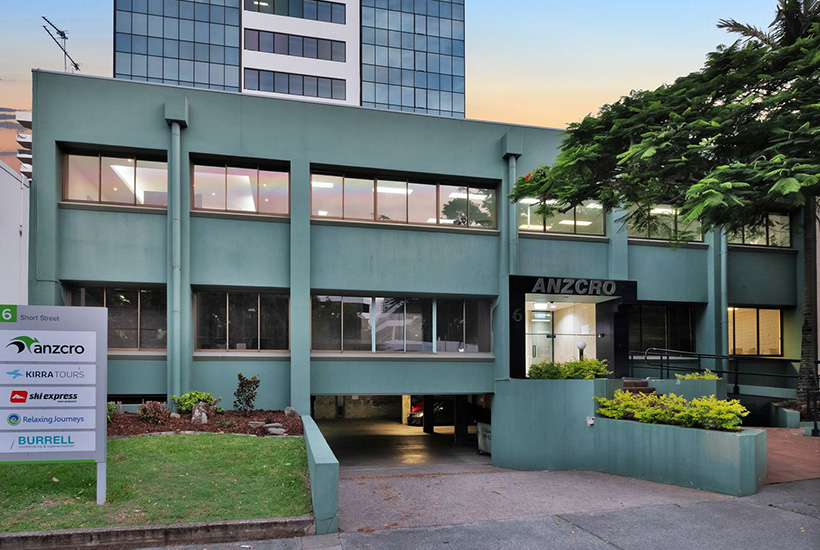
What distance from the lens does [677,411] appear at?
11.3 m

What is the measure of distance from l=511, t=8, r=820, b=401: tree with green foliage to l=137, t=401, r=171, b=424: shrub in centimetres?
996

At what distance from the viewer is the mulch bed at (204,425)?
39.5ft

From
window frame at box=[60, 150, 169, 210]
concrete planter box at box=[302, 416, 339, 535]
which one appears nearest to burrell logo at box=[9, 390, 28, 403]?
concrete planter box at box=[302, 416, 339, 535]

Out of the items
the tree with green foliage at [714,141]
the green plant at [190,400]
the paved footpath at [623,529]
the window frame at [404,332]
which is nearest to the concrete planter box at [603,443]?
the paved footpath at [623,529]

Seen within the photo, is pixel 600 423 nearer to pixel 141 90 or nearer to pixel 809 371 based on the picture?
pixel 809 371

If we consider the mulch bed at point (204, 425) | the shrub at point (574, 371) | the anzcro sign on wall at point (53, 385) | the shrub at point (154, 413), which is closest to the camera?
the anzcro sign on wall at point (53, 385)

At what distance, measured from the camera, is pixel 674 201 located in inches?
481

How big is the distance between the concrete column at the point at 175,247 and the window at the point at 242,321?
855 millimetres

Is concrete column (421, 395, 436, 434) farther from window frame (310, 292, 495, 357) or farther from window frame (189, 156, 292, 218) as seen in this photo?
window frame (189, 156, 292, 218)

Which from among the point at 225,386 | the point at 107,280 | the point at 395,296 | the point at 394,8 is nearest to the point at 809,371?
the point at 395,296

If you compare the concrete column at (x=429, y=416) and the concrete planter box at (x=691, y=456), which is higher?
the concrete planter box at (x=691, y=456)

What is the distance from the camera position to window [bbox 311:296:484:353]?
54.5 ft

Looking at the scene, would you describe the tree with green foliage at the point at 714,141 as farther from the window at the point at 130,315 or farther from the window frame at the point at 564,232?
the window at the point at 130,315

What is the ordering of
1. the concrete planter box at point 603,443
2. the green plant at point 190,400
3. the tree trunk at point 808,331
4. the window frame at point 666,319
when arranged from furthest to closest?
the window frame at point 666,319 < the tree trunk at point 808,331 < the green plant at point 190,400 < the concrete planter box at point 603,443
